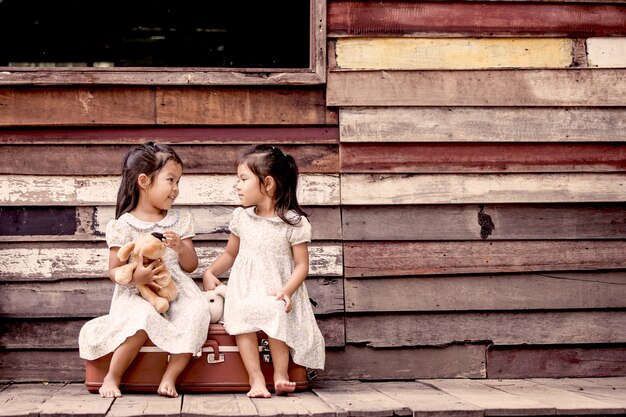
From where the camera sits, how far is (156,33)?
4637mm

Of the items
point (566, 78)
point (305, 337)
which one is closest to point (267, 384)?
point (305, 337)

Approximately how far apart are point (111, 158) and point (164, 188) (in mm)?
616

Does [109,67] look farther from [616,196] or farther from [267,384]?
[616,196]

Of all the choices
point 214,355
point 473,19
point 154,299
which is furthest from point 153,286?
point 473,19

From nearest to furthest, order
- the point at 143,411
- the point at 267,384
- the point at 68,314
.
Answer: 1. the point at 143,411
2. the point at 267,384
3. the point at 68,314

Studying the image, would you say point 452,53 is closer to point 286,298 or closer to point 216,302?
point 286,298

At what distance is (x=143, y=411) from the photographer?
309cm

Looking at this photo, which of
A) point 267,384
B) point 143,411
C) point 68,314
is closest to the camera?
point 143,411

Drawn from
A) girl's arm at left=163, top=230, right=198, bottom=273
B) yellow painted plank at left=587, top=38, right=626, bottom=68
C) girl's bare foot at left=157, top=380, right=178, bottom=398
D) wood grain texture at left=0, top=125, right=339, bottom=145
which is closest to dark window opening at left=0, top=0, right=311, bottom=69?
wood grain texture at left=0, top=125, right=339, bottom=145

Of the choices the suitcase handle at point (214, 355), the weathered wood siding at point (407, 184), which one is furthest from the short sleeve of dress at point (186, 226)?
the suitcase handle at point (214, 355)

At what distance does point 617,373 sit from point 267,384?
6.12ft

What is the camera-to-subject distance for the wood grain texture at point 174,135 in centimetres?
423

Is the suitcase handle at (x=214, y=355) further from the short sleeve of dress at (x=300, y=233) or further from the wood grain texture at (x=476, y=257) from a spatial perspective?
the wood grain texture at (x=476, y=257)

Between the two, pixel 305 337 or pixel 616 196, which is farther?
pixel 616 196
